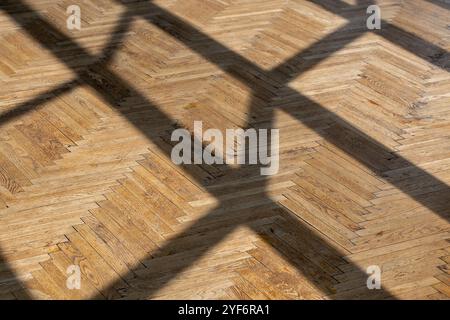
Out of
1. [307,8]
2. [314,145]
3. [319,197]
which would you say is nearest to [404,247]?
[319,197]

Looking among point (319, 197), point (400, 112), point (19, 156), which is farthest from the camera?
point (400, 112)

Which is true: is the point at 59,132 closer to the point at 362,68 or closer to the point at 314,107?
the point at 314,107

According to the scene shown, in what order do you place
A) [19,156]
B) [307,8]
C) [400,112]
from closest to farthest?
[19,156] → [400,112] → [307,8]

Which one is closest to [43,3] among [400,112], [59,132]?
[59,132]

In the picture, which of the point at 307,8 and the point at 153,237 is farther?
the point at 307,8

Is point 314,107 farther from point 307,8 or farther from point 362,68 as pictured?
point 307,8

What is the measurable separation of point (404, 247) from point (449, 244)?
138 mm

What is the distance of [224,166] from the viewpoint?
2.92 meters

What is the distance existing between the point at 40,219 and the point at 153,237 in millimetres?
357

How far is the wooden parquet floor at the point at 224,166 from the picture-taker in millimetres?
2477

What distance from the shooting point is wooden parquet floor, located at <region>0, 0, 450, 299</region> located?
2477 mm

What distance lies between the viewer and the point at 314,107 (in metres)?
3.27
